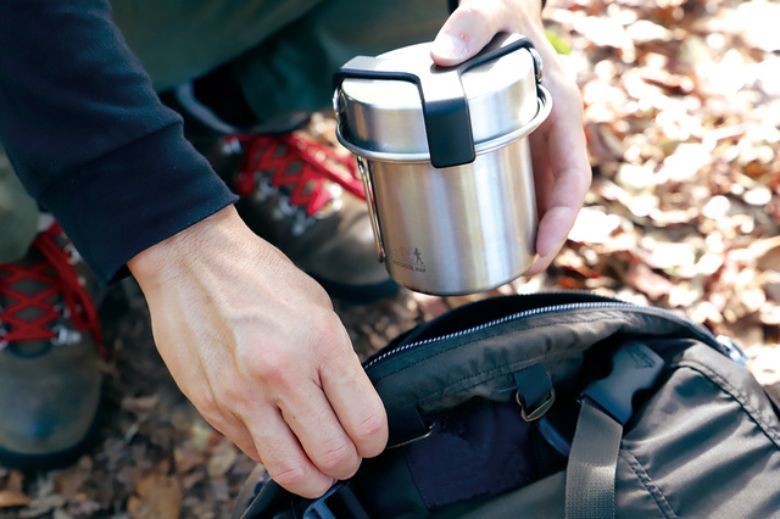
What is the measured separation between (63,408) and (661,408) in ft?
3.74

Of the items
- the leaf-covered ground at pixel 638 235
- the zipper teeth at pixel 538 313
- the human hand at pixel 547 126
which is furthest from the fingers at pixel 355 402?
the leaf-covered ground at pixel 638 235

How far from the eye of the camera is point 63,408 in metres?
1.70

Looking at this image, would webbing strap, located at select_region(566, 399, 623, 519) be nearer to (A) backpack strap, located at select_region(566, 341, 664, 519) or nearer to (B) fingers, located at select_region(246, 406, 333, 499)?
(A) backpack strap, located at select_region(566, 341, 664, 519)

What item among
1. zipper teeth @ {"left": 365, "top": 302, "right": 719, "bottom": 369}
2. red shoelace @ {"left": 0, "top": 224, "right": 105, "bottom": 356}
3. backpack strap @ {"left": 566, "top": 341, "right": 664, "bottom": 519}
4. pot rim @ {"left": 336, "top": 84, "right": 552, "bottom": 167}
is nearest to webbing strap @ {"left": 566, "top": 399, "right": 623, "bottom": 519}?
backpack strap @ {"left": 566, "top": 341, "right": 664, "bottom": 519}

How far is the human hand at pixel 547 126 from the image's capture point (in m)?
1.12

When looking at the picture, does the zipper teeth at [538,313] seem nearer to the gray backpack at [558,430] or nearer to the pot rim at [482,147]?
the gray backpack at [558,430]

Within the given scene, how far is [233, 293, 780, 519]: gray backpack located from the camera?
3.52ft

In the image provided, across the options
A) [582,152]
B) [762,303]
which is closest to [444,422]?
[582,152]

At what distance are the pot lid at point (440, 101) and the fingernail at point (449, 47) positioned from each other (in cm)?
2

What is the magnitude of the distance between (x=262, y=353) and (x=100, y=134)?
1.08 feet

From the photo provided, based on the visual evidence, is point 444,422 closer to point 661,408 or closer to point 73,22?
point 661,408

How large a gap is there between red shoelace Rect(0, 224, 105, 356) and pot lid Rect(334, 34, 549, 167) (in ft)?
3.11

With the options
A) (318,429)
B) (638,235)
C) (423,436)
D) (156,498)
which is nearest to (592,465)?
(423,436)

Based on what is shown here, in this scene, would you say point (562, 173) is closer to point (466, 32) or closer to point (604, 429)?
point (466, 32)
